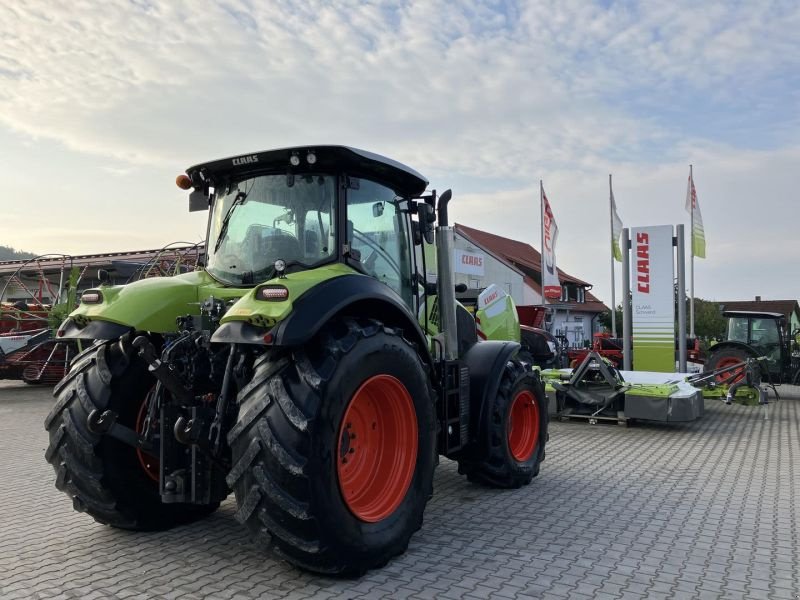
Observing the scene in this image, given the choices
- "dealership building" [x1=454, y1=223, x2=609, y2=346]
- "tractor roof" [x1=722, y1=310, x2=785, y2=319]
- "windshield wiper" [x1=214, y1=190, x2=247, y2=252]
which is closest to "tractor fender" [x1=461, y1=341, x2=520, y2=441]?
"windshield wiper" [x1=214, y1=190, x2=247, y2=252]

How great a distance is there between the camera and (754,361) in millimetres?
11273

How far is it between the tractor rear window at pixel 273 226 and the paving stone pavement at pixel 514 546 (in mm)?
1842

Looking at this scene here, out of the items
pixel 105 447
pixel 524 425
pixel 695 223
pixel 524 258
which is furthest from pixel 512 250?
pixel 105 447

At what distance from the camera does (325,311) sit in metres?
3.45

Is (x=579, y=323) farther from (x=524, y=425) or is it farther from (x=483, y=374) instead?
(x=483, y=374)

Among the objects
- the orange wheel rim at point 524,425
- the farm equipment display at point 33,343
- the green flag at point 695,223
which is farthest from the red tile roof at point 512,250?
the orange wheel rim at point 524,425

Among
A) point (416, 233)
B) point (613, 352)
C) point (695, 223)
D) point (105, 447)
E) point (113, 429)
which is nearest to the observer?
point (113, 429)

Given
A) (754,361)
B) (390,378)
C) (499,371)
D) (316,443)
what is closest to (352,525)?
(316,443)

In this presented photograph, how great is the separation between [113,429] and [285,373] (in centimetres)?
129

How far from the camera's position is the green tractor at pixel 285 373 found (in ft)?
10.9

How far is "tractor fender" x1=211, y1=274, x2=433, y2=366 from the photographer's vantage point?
3287 millimetres

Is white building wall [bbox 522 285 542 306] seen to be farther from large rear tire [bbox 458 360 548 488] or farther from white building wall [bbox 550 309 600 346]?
large rear tire [bbox 458 360 548 488]

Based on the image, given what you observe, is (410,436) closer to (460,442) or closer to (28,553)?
(460,442)

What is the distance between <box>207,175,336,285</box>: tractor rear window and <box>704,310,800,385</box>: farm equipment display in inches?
453
